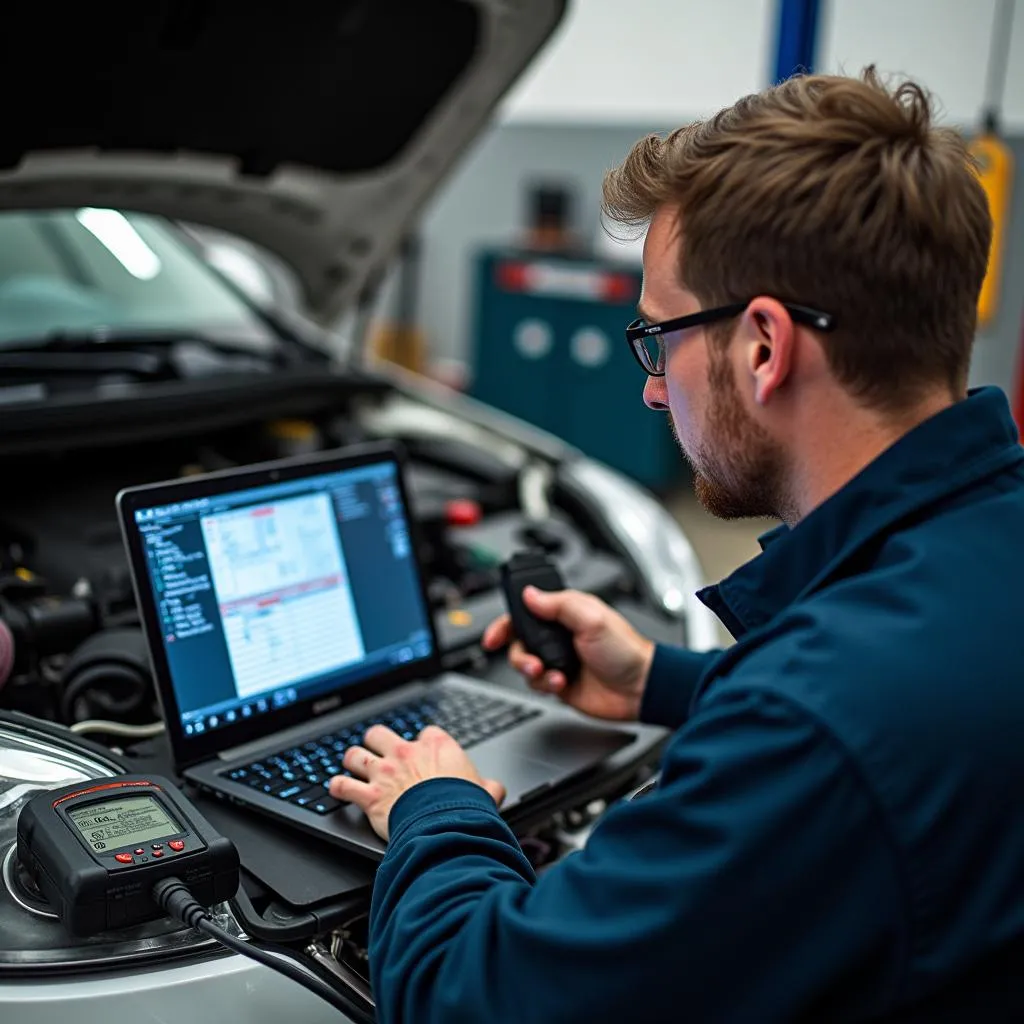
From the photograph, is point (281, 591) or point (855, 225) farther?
point (281, 591)

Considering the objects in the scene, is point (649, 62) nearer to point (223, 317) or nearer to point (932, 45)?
point (932, 45)

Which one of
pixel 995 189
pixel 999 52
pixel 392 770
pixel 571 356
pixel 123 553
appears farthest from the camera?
pixel 571 356

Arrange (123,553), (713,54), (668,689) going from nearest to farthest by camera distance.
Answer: (668,689)
(123,553)
(713,54)

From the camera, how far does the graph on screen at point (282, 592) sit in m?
1.37

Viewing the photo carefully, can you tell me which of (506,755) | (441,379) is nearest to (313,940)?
(506,755)

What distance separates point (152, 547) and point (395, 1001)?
0.58 m

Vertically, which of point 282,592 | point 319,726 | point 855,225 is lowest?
point 319,726

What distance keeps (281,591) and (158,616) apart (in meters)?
0.17

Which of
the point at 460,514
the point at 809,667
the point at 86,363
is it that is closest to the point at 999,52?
the point at 460,514

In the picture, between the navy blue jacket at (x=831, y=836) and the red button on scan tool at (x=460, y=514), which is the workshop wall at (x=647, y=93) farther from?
the navy blue jacket at (x=831, y=836)

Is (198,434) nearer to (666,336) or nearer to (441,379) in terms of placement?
(666,336)

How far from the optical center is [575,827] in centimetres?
168

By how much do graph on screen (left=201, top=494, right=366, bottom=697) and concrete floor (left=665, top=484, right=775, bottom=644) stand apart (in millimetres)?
2862

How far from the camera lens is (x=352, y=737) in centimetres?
139
